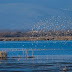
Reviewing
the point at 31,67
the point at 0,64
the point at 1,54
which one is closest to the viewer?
the point at 31,67

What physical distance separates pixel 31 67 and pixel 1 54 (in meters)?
17.5

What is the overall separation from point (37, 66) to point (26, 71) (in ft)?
20.0

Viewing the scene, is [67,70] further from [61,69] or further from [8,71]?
[8,71]

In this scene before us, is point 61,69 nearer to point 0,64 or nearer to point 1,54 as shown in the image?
point 0,64

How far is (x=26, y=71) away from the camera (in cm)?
5341

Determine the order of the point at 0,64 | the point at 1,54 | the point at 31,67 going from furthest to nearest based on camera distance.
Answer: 1. the point at 1,54
2. the point at 0,64
3. the point at 31,67

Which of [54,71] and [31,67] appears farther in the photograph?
[31,67]

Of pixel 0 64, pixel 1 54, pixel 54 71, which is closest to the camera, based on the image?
pixel 54 71

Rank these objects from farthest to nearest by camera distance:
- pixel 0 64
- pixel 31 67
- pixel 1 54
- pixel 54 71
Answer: pixel 1 54 → pixel 0 64 → pixel 31 67 → pixel 54 71

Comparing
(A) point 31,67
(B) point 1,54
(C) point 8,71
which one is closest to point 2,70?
(C) point 8,71

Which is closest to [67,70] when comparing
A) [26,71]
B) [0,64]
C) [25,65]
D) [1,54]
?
[26,71]

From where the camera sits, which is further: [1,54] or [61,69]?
[1,54]

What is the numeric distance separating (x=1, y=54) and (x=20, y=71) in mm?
21604

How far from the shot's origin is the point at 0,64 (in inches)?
2470
